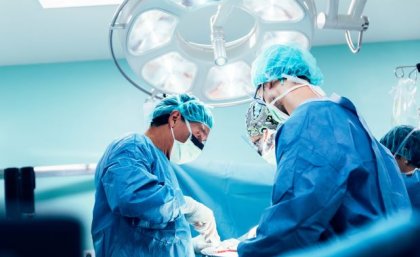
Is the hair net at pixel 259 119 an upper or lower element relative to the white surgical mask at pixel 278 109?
lower

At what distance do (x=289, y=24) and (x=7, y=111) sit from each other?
2.40 metres

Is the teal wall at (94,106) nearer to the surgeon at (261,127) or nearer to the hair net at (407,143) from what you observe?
the hair net at (407,143)

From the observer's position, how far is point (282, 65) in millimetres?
1645

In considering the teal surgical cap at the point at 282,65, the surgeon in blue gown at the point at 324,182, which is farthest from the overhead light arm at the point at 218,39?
the surgeon in blue gown at the point at 324,182

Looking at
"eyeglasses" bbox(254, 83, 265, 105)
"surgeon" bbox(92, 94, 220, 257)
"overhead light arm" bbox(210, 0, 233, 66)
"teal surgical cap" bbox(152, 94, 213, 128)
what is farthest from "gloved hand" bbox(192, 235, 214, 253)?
"overhead light arm" bbox(210, 0, 233, 66)

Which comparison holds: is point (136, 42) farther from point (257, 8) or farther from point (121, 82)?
point (121, 82)

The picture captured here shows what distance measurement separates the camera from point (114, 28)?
4.59ft

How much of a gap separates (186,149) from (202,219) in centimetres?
37

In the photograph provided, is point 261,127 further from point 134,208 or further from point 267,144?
point 134,208

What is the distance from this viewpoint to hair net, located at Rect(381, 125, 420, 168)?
2529mm

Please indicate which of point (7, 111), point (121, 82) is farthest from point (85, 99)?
point (7, 111)

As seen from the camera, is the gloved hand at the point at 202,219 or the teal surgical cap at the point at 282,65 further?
the gloved hand at the point at 202,219

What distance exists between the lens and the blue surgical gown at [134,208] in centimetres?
192

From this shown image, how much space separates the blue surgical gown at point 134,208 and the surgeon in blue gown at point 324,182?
2.12ft
